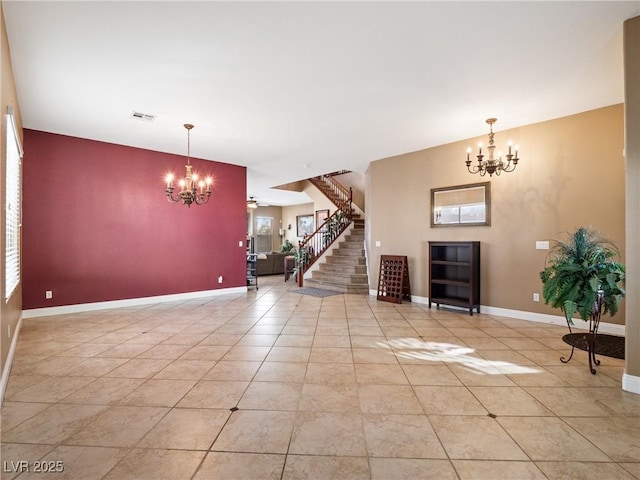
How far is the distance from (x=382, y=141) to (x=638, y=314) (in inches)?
165

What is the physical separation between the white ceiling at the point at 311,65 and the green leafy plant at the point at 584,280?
1.84 metres

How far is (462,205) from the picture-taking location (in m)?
5.62

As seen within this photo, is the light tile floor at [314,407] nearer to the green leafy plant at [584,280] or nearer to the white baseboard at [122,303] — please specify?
the green leafy plant at [584,280]

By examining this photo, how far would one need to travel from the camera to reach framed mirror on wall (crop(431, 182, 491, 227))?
17.5ft

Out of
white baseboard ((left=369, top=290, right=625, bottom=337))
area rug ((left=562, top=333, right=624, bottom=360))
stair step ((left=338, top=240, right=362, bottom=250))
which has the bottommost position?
area rug ((left=562, top=333, right=624, bottom=360))

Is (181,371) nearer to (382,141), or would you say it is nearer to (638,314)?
(638,314)

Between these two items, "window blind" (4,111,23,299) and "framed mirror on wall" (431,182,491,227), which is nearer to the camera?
"window blind" (4,111,23,299)

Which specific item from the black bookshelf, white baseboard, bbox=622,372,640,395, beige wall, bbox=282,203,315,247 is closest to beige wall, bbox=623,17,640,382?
white baseboard, bbox=622,372,640,395

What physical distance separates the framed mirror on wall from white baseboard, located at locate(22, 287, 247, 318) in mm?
4727

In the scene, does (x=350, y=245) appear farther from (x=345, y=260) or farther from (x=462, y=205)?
(x=462, y=205)

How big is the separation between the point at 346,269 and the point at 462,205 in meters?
3.59

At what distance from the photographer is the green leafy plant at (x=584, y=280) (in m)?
2.86

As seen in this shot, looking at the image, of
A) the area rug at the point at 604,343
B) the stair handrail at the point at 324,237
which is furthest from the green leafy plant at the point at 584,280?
the stair handrail at the point at 324,237

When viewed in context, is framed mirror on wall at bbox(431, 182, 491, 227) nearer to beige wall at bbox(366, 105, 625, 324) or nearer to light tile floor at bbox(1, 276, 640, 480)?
A: beige wall at bbox(366, 105, 625, 324)
